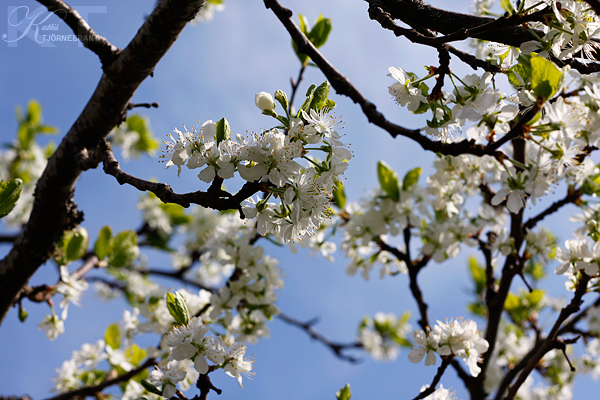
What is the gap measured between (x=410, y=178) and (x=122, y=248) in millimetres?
1702

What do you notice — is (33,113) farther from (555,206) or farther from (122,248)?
(555,206)

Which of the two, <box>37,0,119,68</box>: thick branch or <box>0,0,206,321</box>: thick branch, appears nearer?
<box>0,0,206,321</box>: thick branch

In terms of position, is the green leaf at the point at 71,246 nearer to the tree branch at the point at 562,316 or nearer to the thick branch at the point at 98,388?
the thick branch at the point at 98,388

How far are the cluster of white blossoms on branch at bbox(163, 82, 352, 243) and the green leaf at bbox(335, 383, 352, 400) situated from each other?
2.47ft

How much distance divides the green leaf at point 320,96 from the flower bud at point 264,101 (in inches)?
4.4

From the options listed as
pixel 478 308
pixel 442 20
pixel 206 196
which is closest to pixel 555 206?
pixel 442 20

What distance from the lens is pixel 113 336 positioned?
7.92 ft

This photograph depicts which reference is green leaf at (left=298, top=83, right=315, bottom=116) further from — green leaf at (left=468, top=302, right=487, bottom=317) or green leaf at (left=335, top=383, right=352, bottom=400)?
green leaf at (left=468, top=302, right=487, bottom=317)

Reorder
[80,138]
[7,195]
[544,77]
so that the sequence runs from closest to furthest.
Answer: [544,77] → [7,195] → [80,138]

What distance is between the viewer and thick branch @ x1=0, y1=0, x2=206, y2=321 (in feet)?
4.85

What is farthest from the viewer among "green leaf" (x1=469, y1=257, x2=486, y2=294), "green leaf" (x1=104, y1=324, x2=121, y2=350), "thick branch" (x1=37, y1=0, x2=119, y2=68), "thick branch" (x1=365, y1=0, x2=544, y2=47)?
"green leaf" (x1=469, y1=257, x2=486, y2=294)

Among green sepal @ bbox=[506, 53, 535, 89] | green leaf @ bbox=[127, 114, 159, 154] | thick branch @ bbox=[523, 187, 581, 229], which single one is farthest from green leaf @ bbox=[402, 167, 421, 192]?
green leaf @ bbox=[127, 114, 159, 154]

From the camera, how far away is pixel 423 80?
4.06 ft

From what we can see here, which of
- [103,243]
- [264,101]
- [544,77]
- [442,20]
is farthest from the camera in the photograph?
[103,243]
